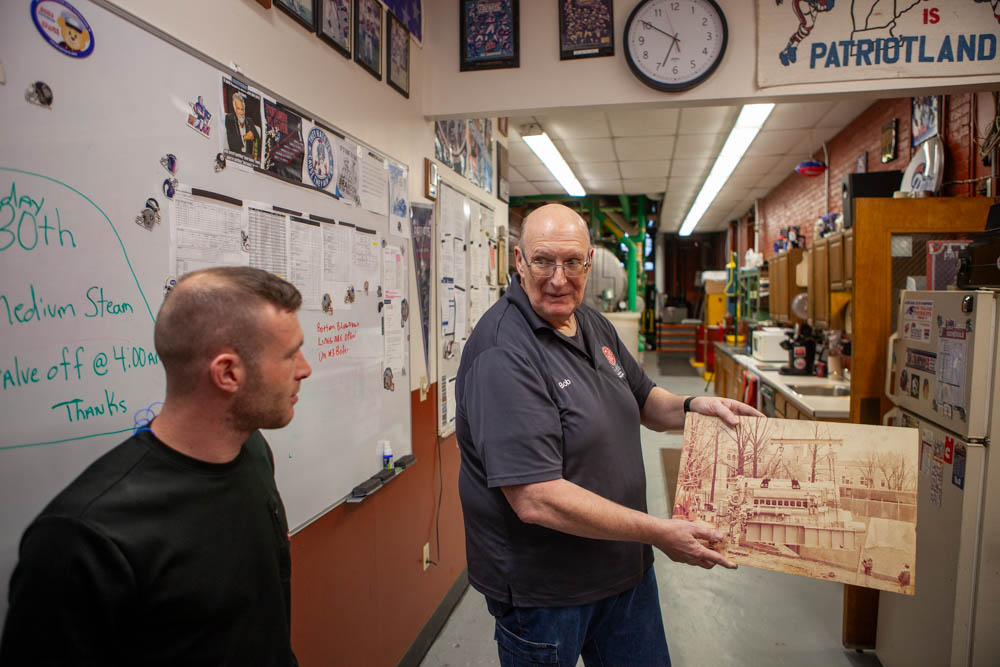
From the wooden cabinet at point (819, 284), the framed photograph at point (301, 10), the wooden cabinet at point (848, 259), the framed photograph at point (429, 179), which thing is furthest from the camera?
the wooden cabinet at point (819, 284)

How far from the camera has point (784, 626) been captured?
9.55ft

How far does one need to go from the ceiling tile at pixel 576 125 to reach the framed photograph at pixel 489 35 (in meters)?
2.56

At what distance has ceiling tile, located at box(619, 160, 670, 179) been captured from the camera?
22.7ft

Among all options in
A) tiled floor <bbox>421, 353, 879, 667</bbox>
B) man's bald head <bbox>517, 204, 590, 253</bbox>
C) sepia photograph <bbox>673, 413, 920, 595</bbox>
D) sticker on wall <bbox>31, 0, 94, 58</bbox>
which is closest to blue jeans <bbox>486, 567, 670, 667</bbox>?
sepia photograph <bbox>673, 413, 920, 595</bbox>

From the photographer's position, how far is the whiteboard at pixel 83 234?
899mm

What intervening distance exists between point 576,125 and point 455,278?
3127 millimetres

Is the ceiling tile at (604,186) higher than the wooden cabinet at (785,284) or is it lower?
higher

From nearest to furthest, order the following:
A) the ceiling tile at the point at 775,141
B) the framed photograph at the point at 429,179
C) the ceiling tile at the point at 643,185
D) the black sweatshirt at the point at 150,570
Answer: the black sweatshirt at the point at 150,570 → the framed photograph at the point at 429,179 → the ceiling tile at the point at 775,141 → the ceiling tile at the point at 643,185

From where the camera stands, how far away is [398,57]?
2.28 m

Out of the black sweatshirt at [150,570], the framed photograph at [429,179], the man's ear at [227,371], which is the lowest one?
the black sweatshirt at [150,570]

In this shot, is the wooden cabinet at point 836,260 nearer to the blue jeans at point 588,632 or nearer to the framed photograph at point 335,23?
the blue jeans at point 588,632

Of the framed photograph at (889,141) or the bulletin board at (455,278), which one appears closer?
the bulletin board at (455,278)

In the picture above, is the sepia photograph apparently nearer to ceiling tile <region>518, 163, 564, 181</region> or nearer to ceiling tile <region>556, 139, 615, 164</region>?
ceiling tile <region>556, 139, 615, 164</region>

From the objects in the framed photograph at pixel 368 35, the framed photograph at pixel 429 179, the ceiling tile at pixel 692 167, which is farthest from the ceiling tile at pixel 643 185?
the framed photograph at pixel 368 35
